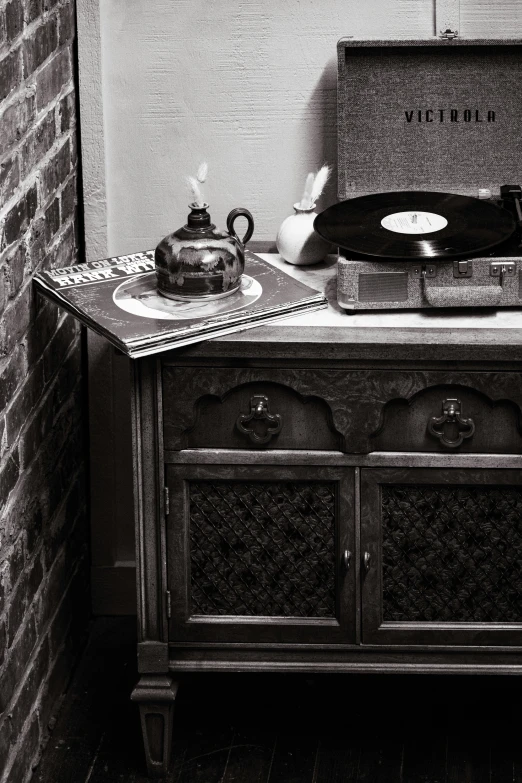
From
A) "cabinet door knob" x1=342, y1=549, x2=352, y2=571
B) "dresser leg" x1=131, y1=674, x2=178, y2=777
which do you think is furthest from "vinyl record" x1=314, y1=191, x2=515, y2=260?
"dresser leg" x1=131, y1=674, x2=178, y2=777

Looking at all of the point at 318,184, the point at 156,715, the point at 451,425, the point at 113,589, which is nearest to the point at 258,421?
the point at 451,425

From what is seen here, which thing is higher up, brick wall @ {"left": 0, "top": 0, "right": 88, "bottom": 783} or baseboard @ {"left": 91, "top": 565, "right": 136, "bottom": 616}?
brick wall @ {"left": 0, "top": 0, "right": 88, "bottom": 783}

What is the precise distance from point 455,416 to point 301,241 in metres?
0.53

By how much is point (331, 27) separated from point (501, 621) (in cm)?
138

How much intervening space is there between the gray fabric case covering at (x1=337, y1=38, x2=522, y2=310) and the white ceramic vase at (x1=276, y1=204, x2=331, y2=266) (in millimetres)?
164

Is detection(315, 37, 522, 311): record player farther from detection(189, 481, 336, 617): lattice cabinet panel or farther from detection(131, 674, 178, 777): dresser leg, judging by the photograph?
detection(131, 674, 178, 777): dresser leg

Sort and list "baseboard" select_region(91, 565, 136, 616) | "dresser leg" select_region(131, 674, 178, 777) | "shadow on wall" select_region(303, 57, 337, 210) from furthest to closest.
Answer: "baseboard" select_region(91, 565, 136, 616)
"shadow on wall" select_region(303, 57, 337, 210)
"dresser leg" select_region(131, 674, 178, 777)

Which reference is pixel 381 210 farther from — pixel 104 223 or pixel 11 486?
pixel 11 486

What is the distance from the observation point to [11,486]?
7.60 ft

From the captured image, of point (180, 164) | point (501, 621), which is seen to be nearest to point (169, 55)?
point (180, 164)

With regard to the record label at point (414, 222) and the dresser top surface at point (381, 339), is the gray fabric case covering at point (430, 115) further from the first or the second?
the dresser top surface at point (381, 339)

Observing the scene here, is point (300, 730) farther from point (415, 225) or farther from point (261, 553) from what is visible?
point (415, 225)

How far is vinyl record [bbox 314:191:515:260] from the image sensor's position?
2.25m

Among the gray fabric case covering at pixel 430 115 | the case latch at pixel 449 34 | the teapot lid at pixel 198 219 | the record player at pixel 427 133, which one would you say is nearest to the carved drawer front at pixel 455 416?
the record player at pixel 427 133
